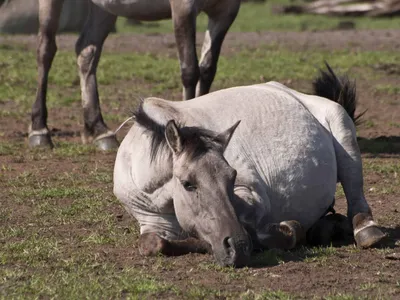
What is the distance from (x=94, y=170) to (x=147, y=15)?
184 centimetres

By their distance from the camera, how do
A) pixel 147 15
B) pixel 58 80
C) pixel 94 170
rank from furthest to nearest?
pixel 58 80, pixel 147 15, pixel 94 170

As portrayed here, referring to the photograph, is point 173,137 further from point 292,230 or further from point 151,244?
→ point 292,230

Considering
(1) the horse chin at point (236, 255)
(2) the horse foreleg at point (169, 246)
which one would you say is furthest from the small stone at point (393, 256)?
(2) the horse foreleg at point (169, 246)

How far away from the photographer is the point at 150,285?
195 inches

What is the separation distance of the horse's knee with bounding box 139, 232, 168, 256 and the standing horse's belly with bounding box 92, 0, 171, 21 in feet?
14.5

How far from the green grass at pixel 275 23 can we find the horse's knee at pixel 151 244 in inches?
557

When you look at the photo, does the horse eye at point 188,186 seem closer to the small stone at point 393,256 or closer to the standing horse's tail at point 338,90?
the small stone at point 393,256

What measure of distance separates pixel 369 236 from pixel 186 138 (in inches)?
47.8

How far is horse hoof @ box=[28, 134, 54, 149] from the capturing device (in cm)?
1003

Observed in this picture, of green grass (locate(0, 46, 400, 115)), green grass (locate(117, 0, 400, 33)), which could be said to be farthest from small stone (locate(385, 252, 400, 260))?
green grass (locate(117, 0, 400, 33))

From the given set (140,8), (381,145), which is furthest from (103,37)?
(381,145)

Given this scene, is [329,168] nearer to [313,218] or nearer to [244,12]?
[313,218]

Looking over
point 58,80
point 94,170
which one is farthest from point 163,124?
point 58,80

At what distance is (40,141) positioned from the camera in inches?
396
